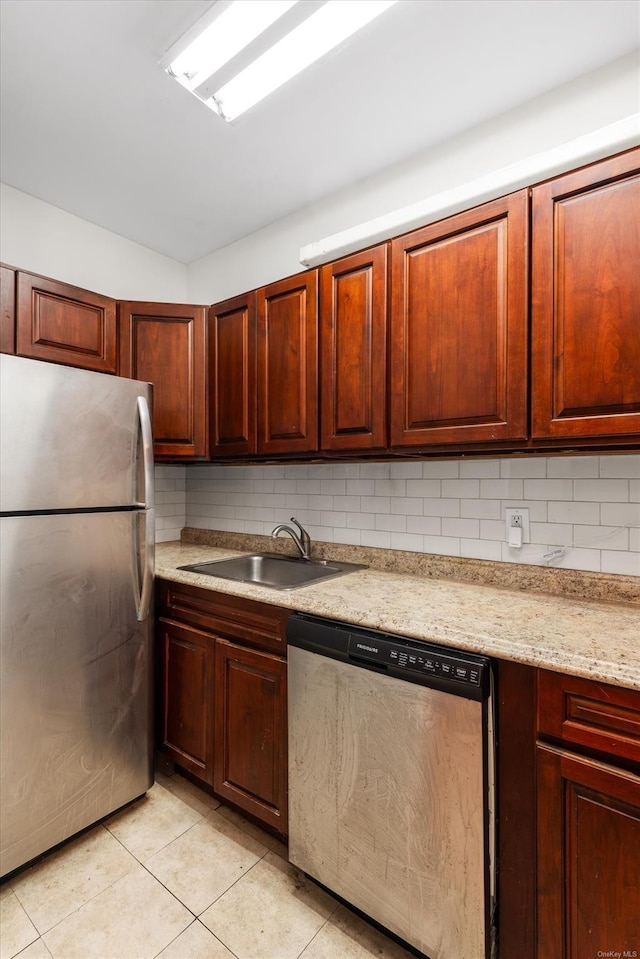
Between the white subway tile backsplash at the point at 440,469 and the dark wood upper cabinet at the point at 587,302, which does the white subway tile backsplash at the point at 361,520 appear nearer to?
the white subway tile backsplash at the point at 440,469

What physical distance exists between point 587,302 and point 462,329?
1.20ft

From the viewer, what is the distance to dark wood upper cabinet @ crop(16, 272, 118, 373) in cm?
202

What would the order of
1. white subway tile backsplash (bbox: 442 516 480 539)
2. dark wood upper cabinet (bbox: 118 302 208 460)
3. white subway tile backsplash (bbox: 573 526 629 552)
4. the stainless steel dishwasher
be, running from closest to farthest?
the stainless steel dishwasher, white subway tile backsplash (bbox: 573 526 629 552), white subway tile backsplash (bbox: 442 516 480 539), dark wood upper cabinet (bbox: 118 302 208 460)

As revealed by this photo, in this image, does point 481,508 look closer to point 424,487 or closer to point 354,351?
point 424,487

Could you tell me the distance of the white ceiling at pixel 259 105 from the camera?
1.42 m

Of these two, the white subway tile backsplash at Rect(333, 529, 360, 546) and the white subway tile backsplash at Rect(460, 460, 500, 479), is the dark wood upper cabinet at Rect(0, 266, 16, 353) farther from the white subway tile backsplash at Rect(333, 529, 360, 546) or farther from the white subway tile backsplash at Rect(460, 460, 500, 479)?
the white subway tile backsplash at Rect(460, 460, 500, 479)

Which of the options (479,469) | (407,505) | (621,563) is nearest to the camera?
(621,563)

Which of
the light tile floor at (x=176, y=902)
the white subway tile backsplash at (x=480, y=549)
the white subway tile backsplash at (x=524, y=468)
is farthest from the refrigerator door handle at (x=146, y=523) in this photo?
the white subway tile backsplash at (x=524, y=468)

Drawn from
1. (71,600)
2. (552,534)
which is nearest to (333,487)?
(552,534)

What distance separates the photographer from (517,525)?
68.1 inches

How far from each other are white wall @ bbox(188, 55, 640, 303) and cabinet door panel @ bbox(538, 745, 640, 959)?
202 cm

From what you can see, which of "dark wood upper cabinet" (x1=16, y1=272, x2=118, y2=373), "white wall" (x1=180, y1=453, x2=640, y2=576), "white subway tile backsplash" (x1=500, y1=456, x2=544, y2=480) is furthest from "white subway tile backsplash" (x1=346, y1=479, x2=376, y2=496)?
"dark wood upper cabinet" (x1=16, y1=272, x2=118, y2=373)

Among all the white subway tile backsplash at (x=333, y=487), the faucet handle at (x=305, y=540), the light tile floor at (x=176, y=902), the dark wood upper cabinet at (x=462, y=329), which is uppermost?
the dark wood upper cabinet at (x=462, y=329)

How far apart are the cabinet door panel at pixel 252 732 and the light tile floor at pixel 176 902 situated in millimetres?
159
